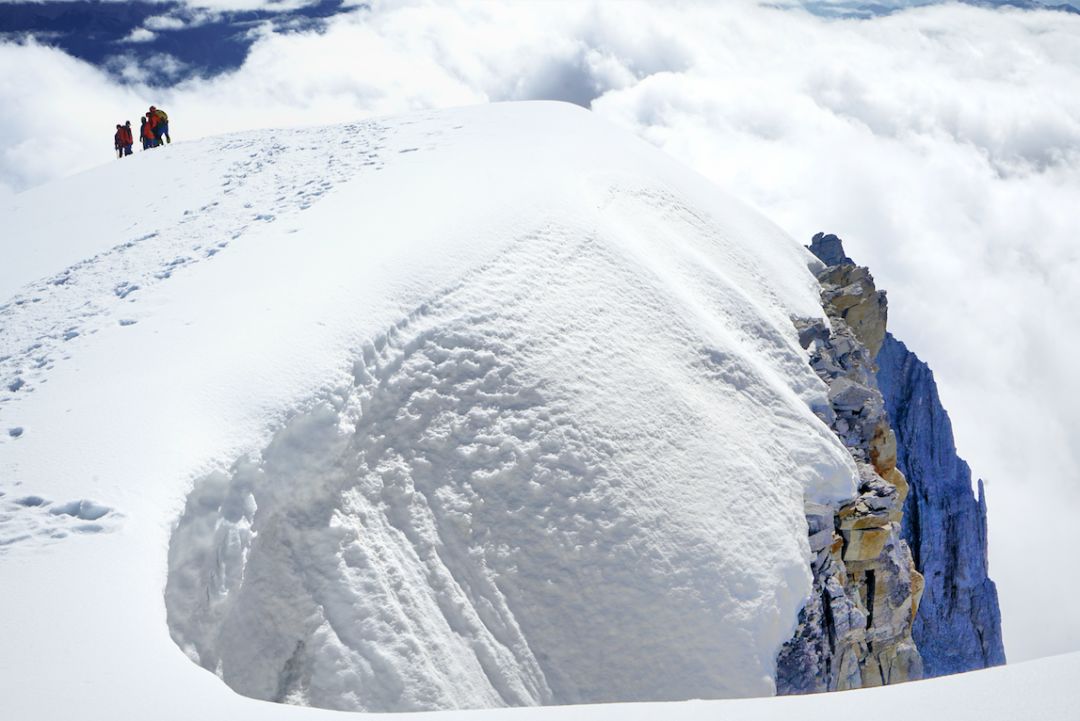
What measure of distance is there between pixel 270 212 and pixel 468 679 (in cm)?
1230

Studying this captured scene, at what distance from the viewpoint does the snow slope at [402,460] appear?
10.1 m

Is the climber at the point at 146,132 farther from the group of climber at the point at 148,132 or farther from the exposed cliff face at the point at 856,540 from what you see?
the exposed cliff face at the point at 856,540

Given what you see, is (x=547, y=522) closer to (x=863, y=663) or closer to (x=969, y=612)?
(x=863, y=663)

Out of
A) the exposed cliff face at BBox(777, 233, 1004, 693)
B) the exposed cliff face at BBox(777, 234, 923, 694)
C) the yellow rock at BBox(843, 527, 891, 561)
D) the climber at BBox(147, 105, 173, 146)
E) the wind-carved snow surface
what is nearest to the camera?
the wind-carved snow surface

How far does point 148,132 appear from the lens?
31.9m

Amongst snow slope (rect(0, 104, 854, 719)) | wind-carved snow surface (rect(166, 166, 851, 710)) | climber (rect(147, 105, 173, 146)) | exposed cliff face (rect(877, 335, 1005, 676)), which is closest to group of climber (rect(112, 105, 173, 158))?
climber (rect(147, 105, 173, 146))

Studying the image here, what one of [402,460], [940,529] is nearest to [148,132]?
[402,460]

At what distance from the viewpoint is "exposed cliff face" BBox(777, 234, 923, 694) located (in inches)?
581

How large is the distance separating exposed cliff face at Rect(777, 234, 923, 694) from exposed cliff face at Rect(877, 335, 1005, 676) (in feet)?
105

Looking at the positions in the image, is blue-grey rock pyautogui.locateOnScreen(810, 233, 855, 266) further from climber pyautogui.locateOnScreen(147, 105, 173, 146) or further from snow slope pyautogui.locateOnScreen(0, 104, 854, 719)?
climber pyautogui.locateOnScreen(147, 105, 173, 146)

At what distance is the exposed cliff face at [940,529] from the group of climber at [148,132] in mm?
42075

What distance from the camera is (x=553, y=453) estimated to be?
14023 mm

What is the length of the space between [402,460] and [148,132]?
24546 millimetres

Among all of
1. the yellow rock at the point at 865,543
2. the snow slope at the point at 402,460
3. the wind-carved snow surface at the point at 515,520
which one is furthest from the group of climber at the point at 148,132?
the yellow rock at the point at 865,543
